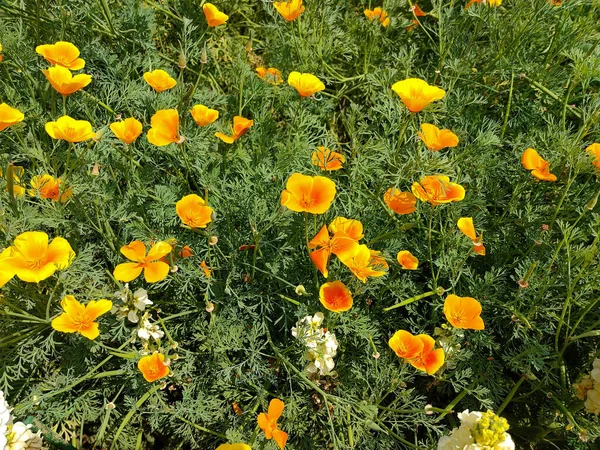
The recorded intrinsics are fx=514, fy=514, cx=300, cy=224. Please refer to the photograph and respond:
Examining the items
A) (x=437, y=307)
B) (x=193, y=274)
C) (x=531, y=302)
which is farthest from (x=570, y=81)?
(x=193, y=274)

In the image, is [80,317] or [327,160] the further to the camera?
[327,160]

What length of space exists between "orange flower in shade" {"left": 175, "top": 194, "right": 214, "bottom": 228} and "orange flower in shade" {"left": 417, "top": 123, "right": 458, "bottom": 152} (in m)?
0.72

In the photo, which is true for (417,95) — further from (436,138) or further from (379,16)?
(379,16)

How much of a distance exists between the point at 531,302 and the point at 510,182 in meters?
0.49

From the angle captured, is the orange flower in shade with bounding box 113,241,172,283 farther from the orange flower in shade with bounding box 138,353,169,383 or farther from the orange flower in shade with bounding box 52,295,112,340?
A: the orange flower in shade with bounding box 138,353,169,383

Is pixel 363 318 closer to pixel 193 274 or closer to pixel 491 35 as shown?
pixel 193 274

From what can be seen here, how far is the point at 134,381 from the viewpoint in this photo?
1.73 meters

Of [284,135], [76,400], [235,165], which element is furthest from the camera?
[284,135]

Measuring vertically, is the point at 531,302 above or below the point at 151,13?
below

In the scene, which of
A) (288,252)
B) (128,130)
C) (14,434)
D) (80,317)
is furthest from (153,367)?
(128,130)

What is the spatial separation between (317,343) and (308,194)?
483 mm

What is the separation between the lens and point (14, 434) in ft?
4.47

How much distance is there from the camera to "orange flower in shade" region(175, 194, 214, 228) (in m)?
1.59

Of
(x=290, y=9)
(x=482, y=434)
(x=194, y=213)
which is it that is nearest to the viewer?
(x=482, y=434)
